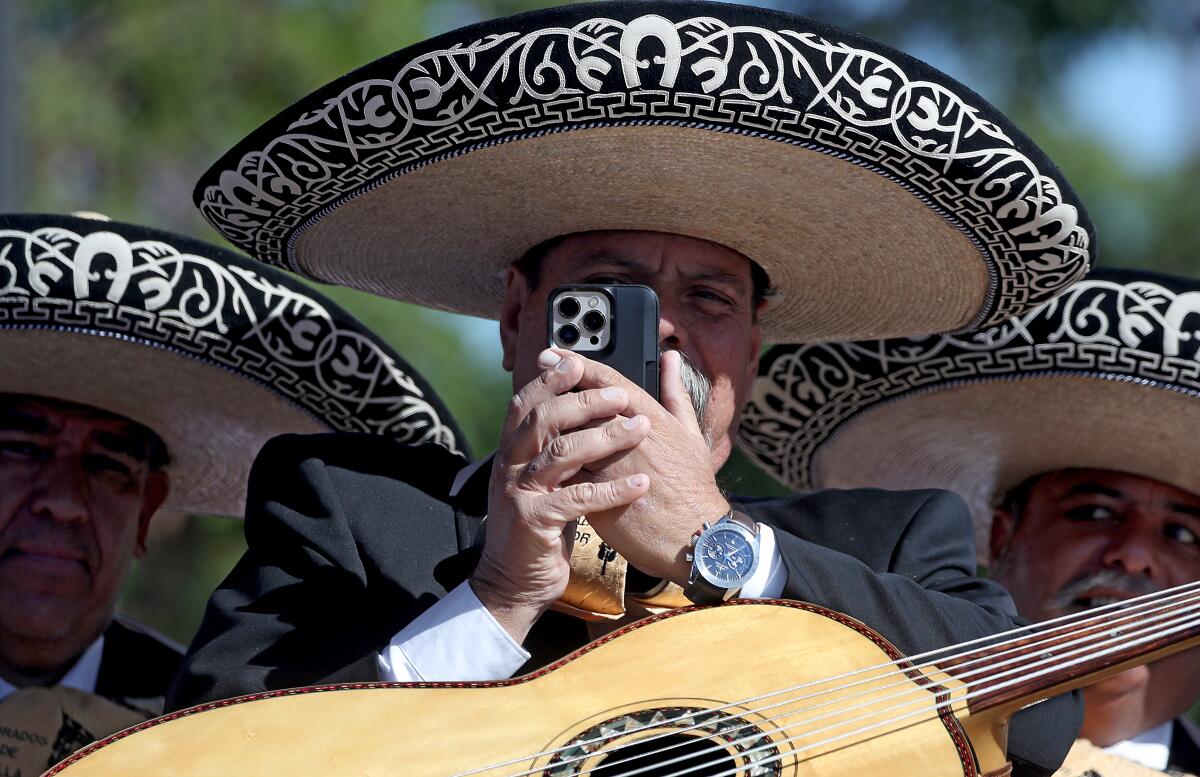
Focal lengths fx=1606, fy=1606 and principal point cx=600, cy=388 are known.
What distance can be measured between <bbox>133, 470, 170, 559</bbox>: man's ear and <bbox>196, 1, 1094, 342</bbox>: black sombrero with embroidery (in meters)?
1.17

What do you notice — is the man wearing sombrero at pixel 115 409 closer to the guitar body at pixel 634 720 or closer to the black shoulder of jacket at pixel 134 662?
the black shoulder of jacket at pixel 134 662

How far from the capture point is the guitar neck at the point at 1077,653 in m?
2.23

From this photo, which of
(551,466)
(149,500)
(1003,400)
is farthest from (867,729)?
(149,500)

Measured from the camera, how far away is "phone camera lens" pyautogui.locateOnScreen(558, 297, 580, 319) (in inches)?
99.7

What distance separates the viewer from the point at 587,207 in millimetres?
3098

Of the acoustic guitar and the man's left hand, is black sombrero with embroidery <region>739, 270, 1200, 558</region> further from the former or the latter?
the man's left hand

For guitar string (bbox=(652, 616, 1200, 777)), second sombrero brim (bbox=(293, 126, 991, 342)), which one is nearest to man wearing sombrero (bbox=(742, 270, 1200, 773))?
second sombrero brim (bbox=(293, 126, 991, 342))

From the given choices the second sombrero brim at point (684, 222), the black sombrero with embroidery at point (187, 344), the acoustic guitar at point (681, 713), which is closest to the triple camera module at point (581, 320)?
the second sombrero brim at point (684, 222)

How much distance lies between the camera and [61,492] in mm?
3959

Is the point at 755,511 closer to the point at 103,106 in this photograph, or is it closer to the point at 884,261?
the point at 884,261

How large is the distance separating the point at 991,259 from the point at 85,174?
1180 cm

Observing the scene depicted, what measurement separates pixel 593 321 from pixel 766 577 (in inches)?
19.1

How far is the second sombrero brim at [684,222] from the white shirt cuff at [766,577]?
0.73m

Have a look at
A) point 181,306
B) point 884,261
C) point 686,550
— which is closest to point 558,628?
point 686,550
